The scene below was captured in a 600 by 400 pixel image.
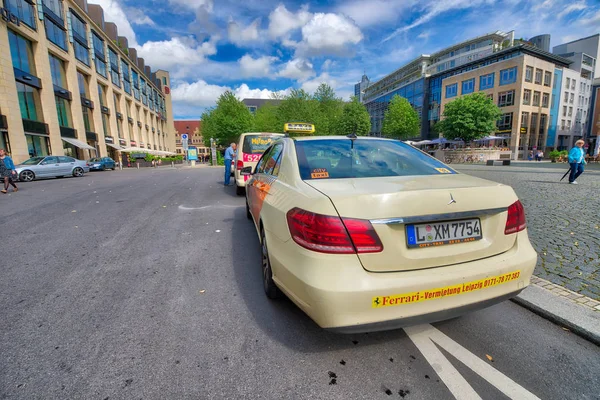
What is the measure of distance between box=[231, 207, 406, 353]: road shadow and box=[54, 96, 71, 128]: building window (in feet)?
120

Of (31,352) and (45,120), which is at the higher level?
(45,120)

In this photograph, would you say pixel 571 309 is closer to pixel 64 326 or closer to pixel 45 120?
pixel 64 326

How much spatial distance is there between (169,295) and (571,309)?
11.8 feet

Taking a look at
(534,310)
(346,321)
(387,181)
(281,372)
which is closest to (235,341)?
(281,372)

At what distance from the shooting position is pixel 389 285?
1783 mm

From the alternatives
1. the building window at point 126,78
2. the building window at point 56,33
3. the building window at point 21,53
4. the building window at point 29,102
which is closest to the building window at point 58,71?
the building window at point 56,33

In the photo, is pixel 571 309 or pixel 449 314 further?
pixel 571 309

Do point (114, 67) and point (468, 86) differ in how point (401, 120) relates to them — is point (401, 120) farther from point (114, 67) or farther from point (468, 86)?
point (114, 67)

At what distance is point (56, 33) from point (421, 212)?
41.0 m

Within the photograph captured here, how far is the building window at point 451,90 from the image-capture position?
53812 millimetres

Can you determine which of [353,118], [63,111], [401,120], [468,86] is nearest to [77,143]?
[63,111]

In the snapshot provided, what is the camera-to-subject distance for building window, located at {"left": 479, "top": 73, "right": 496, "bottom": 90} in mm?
48312

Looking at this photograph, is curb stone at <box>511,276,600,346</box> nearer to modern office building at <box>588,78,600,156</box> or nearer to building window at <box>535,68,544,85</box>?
building window at <box>535,68,544,85</box>

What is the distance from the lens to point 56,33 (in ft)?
97.5
